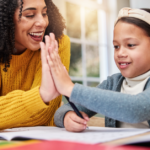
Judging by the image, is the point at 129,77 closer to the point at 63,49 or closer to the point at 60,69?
the point at 60,69

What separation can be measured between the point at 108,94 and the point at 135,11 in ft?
1.47

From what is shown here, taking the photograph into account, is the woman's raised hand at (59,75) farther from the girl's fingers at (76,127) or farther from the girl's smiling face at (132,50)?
the girl's smiling face at (132,50)

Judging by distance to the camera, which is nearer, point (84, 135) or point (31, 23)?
point (84, 135)

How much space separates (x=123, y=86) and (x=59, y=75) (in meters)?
0.37

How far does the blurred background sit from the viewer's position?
3004 millimetres

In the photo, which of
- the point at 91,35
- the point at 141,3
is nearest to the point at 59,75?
the point at 91,35

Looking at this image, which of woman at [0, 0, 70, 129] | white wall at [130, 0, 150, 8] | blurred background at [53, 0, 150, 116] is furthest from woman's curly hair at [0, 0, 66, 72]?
white wall at [130, 0, 150, 8]

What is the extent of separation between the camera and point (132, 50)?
2.79 ft

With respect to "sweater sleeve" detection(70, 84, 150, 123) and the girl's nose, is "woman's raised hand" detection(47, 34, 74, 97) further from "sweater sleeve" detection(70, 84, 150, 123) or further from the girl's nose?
the girl's nose

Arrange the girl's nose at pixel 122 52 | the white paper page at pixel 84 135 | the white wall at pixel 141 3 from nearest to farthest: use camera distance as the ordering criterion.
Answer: the white paper page at pixel 84 135 → the girl's nose at pixel 122 52 → the white wall at pixel 141 3

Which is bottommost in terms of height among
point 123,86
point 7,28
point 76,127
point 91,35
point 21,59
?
point 76,127

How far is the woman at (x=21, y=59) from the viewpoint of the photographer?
2.86ft

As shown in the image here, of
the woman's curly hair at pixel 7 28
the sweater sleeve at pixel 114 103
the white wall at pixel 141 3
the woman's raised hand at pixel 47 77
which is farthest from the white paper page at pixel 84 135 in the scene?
the white wall at pixel 141 3

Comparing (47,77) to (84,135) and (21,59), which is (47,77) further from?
(21,59)
